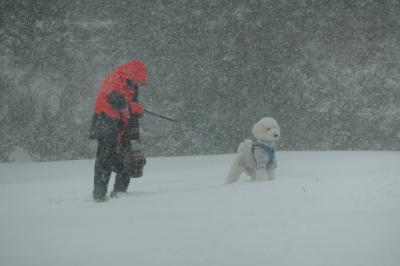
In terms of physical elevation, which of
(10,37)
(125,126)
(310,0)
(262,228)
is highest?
(310,0)

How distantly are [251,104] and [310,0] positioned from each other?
245 centimetres

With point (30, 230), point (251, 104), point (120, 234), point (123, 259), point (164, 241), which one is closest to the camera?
point (123, 259)

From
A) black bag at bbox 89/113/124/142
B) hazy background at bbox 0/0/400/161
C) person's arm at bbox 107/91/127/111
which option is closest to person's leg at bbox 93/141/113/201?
black bag at bbox 89/113/124/142

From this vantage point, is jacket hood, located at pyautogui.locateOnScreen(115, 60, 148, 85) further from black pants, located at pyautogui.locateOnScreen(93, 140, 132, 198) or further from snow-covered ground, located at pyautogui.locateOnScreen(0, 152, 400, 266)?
snow-covered ground, located at pyautogui.locateOnScreen(0, 152, 400, 266)

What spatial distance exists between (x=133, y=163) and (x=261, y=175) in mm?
1510

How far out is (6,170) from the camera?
8.74 metres

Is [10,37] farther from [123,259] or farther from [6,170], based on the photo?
[123,259]

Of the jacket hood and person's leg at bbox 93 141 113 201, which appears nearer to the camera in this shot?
person's leg at bbox 93 141 113 201

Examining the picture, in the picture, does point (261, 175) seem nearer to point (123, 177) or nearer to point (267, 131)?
point (267, 131)

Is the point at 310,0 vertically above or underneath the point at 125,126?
above

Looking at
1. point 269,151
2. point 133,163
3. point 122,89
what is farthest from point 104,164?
point 269,151

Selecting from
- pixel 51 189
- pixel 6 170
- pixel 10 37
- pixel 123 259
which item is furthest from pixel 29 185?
pixel 10 37

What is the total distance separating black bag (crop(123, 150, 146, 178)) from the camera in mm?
5258

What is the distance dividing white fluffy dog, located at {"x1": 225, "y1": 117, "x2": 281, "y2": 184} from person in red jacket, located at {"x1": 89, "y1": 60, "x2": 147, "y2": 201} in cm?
141
